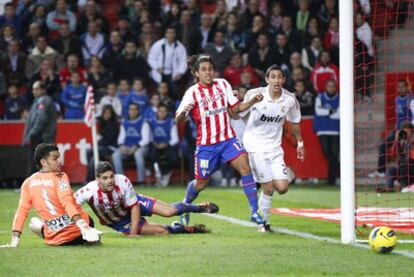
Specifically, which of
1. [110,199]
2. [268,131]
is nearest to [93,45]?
[268,131]

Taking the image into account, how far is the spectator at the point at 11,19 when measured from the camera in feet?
82.5

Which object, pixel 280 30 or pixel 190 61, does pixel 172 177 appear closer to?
pixel 280 30

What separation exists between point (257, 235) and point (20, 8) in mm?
14941

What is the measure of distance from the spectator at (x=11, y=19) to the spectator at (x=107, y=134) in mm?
3863

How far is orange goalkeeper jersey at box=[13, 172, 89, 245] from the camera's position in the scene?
35.0 ft

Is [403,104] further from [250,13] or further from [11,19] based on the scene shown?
[11,19]

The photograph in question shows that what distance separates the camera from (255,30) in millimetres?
24531

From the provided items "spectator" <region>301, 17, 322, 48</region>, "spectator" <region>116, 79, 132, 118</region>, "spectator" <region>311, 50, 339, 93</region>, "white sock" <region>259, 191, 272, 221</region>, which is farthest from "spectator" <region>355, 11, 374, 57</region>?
"white sock" <region>259, 191, 272, 221</region>

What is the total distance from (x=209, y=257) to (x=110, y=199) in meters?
2.22

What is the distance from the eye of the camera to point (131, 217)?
11969mm

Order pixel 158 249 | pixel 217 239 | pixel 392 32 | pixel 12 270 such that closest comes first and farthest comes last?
pixel 12 270 < pixel 158 249 < pixel 217 239 < pixel 392 32

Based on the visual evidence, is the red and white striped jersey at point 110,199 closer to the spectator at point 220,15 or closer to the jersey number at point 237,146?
the jersey number at point 237,146

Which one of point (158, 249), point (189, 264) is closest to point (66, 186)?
point (158, 249)

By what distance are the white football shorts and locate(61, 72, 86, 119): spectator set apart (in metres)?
10.5
